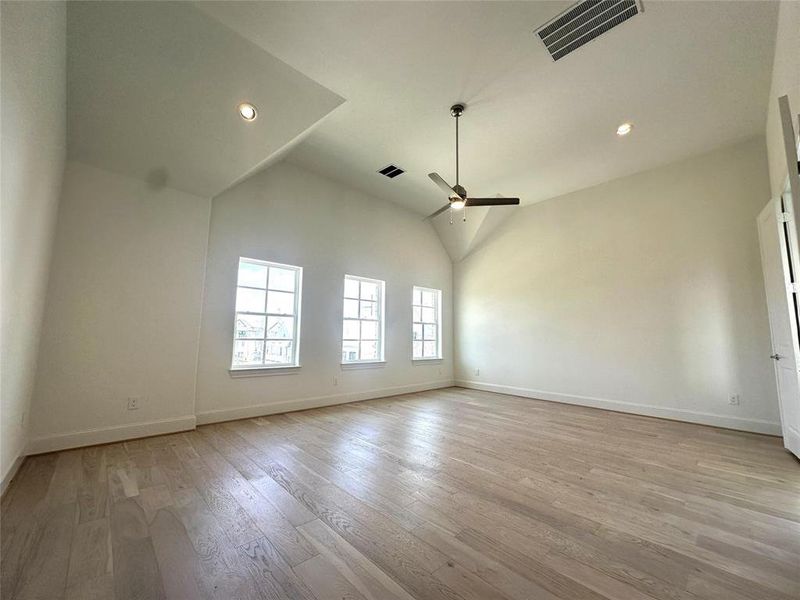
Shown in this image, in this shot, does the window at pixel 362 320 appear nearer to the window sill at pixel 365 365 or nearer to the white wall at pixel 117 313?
the window sill at pixel 365 365

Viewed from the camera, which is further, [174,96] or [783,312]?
[783,312]

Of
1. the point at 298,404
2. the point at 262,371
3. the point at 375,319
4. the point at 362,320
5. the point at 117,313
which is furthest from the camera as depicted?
the point at 375,319

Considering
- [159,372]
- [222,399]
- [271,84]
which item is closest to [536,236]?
[271,84]

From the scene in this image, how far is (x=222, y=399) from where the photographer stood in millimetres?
3963

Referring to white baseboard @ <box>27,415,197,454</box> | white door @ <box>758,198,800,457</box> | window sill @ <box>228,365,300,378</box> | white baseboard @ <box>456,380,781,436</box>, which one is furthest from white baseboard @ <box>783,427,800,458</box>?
white baseboard @ <box>27,415,197,454</box>

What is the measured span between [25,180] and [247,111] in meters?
1.74

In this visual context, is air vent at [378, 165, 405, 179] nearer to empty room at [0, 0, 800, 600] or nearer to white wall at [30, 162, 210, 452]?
empty room at [0, 0, 800, 600]

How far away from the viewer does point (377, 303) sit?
232 inches

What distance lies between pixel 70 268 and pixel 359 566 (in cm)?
366

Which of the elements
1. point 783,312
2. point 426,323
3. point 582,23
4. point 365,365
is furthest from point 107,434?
point 783,312

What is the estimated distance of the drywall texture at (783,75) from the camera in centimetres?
210

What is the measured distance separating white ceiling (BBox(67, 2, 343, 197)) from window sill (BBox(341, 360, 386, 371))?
3.07 m

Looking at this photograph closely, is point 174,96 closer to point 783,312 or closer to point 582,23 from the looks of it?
point 582,23

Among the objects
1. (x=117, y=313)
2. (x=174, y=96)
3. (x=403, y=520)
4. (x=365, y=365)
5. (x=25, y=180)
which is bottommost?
(x=403, y=520)
